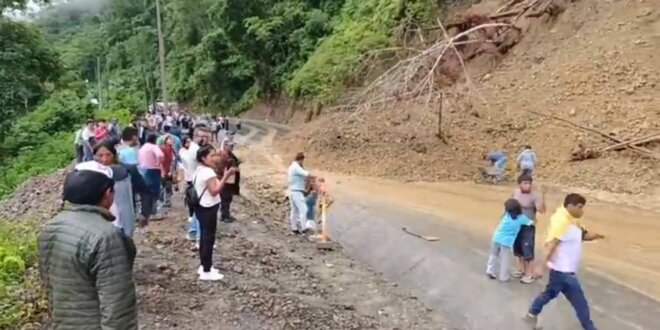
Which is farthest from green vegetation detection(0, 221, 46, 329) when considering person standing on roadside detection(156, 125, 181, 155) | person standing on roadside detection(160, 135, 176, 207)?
person standing on roadside detection(156, 125, 181, 155)

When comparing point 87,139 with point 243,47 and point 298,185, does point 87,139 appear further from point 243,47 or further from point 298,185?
point 243,47

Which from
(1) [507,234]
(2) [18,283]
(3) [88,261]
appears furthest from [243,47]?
(3) [88,261]

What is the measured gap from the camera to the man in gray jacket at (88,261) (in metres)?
3.56

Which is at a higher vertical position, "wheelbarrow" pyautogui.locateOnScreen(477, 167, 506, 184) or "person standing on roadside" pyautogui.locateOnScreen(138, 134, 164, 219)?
"person standing on roadside" pyautogui.locateOnScreen(138, 134, 164, 219)

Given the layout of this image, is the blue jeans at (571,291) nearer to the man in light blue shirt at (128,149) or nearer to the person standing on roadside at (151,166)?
the man in light blue shirt at (128,149)

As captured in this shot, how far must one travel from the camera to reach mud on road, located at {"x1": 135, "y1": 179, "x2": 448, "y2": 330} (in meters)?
7.60

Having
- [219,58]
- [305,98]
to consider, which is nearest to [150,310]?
[305,98]

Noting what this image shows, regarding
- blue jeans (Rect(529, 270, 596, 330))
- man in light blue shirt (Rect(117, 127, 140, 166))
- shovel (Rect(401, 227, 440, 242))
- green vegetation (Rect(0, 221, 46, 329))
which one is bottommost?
shovel (Rect(401, 227, 440, 242))

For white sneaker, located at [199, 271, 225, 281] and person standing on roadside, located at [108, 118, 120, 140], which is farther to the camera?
person standing on roadside, located at [108, 118, 120, 140]

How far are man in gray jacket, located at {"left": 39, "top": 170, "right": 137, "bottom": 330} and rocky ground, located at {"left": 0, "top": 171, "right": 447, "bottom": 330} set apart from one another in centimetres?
332

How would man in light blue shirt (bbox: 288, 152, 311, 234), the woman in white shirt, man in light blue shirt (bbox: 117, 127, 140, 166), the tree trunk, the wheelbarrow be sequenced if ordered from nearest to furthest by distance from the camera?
1. the woman in white shirt
2. man in light blue shirt (bbox: 117, 127, 140, 166)
3. man in light blue shirt (bbox: 288, 152, 311, 234)
4. the wheelbarrow
5. the tree trunk

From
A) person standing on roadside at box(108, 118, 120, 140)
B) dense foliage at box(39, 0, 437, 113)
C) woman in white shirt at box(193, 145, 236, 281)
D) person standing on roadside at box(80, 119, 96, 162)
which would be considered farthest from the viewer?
dense foliage at box(39, 0, 437, 113)

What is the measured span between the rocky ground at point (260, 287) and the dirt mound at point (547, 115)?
10073 millimetres

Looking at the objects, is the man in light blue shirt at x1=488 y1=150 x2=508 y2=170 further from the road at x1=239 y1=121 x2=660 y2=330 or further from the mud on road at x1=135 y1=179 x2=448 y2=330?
the mud on road at x1=135 y1=179 x2=448 y2=330
